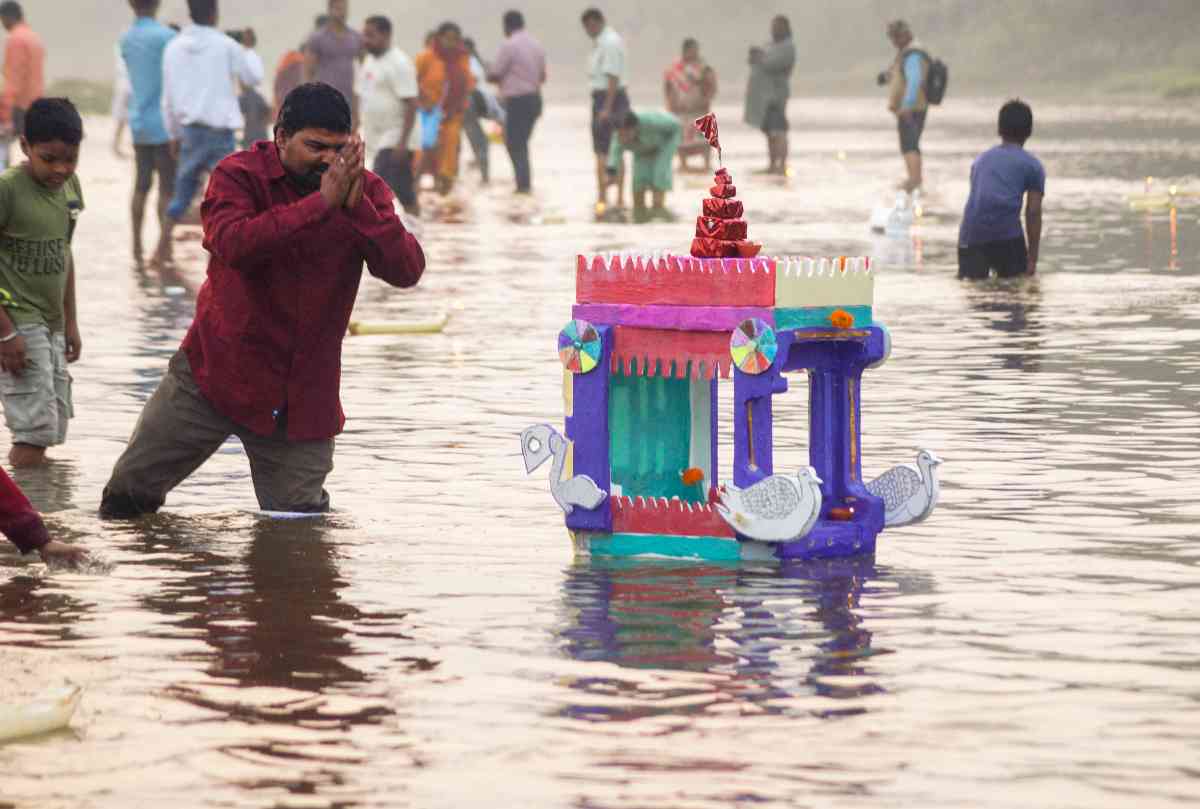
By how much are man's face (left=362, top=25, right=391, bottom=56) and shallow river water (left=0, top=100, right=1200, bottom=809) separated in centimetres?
946

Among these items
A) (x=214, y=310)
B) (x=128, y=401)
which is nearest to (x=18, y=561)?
(x=214, y=310)

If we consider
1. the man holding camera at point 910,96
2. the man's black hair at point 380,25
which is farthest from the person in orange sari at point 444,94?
the man holding camera at point 910,96

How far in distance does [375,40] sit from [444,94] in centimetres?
573

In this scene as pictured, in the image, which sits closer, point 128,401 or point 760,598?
point 760,598

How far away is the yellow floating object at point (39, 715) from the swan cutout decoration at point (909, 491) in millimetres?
2995

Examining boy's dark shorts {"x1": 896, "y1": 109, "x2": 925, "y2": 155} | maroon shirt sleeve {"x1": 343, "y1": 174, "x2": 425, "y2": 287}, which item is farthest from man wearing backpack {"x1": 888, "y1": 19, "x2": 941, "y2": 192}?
maroon shirt sleeve {"x1": 343, "y1": 174, "x2": 425, "y2": 287}

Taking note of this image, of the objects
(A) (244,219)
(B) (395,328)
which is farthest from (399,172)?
(A) (244,219)

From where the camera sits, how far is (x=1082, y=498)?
Result: 8.45 metres

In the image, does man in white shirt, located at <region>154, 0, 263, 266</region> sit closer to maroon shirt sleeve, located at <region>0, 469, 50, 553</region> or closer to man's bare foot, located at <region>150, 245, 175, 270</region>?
man's bare foot, located at <region>150, 245, 175, 270</region>

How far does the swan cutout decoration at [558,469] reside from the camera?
753 cm

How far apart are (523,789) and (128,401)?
6517 mm

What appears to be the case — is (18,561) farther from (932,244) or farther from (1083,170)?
(1083,170)

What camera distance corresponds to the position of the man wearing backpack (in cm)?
2577

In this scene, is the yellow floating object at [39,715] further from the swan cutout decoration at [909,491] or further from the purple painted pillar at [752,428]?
the swan cutout decoration at [909,491]
